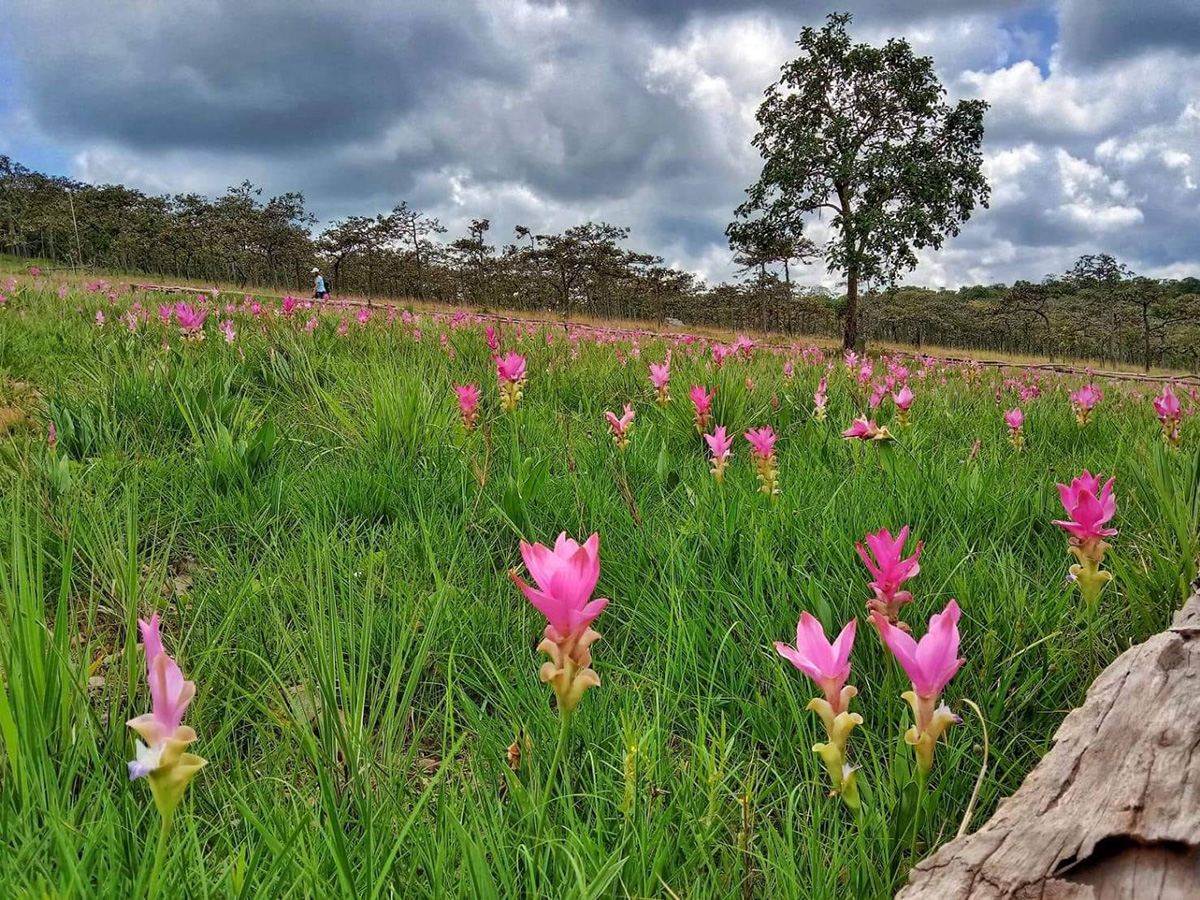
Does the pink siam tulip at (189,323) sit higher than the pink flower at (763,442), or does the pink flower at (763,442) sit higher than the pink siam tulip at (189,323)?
the pink siam tulip at (189,323)

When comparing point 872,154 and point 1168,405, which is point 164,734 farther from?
point 872,154

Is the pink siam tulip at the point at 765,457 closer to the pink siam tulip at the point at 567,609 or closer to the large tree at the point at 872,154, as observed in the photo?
the pink siam tulip at the point at 567,609

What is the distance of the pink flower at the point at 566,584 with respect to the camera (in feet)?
2.82

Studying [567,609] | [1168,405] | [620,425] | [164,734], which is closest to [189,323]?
[620,425]

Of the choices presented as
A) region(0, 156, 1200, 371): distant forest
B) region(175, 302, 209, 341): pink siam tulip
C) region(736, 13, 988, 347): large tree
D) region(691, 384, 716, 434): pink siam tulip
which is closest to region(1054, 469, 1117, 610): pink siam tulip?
region(691, 384, 716, 434): pink siam tulip

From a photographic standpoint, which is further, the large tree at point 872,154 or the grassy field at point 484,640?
the large tree at point 872,154

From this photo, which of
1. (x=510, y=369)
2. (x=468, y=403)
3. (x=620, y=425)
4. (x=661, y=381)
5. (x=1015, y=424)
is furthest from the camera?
(x=661, y=381)

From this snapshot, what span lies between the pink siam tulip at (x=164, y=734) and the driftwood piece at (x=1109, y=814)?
0.91 metres

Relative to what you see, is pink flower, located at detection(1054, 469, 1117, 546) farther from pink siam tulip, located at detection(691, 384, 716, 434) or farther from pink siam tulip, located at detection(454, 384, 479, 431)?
pink siam tulip, located at detection(454, 384, 479, 431)

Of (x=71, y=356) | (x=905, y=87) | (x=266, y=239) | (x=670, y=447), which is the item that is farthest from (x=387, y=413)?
(x=266, y=239)

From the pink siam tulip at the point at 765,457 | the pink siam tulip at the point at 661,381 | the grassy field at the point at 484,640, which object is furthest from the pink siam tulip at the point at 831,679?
the pink siam tulip at the point at 661,381

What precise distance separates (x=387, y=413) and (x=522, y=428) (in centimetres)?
68

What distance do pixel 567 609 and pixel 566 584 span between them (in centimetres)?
4

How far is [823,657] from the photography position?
923 millimetres
